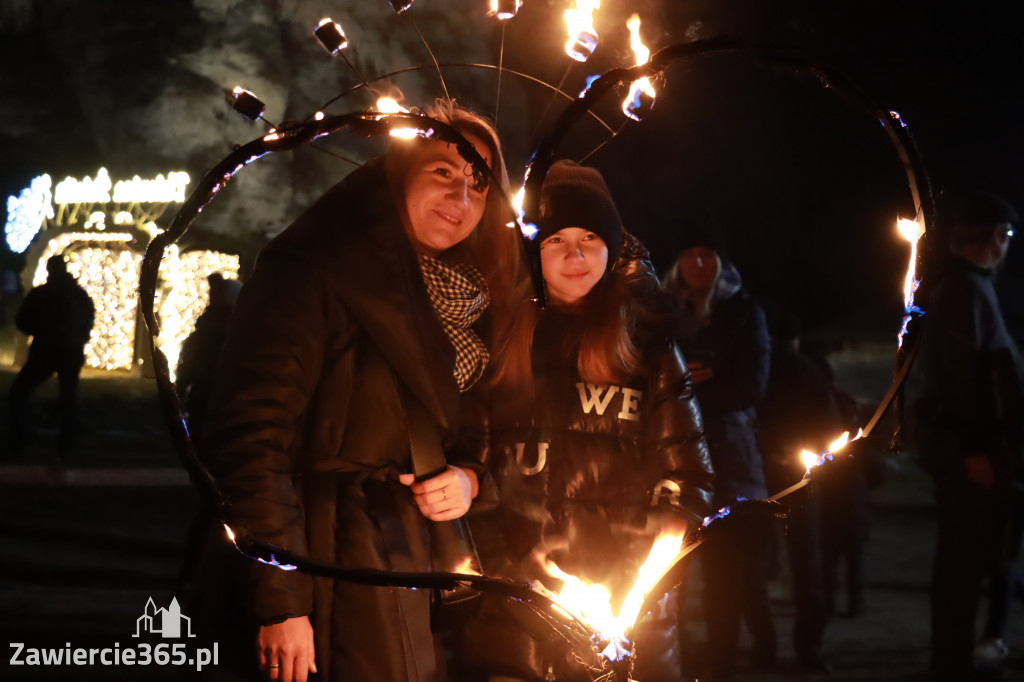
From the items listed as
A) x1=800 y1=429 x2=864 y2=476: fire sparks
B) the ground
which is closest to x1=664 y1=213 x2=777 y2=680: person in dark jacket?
the ground

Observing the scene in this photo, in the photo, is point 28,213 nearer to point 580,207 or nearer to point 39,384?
point 39,384

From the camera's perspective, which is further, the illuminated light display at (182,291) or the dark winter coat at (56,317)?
the illuminated light display at (182,291)

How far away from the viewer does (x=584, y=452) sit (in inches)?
113

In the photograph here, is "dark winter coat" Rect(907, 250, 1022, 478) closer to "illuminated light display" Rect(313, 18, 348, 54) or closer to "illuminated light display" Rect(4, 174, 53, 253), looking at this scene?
"illuminated light display" Rect(313, 18, 348, 54)

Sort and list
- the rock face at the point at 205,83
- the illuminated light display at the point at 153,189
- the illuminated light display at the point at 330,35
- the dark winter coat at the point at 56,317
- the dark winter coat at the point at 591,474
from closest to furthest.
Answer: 1. the illuminated light display at the point at 330,35
2. the dark winter coat at the point at 591,474
3. the dark winter coat at the point at 56,317
4. the rock face at the point at 205,83
5. the illuminated light display at the point at 153,189

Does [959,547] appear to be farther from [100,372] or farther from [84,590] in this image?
[100,372]

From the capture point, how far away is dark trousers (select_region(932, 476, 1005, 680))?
4.56m

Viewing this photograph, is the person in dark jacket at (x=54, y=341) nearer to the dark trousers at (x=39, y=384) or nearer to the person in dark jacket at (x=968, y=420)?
the dark trousers at (x=39, y=384)

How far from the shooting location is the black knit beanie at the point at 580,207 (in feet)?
9.79

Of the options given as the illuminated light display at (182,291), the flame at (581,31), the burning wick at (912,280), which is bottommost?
the burning wick at (912,280)

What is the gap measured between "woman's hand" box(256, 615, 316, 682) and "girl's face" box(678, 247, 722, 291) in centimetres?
318

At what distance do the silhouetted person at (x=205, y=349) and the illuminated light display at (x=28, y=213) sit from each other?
1786cm

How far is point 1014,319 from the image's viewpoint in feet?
56.6

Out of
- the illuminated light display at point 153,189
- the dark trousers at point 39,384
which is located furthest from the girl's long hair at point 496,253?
the illuminated light display at point 153,189
